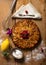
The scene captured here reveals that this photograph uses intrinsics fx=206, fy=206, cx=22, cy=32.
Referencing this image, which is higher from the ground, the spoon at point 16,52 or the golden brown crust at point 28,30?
the golden brown crust at point 28,30

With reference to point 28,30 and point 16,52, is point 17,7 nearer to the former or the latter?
point 28,30

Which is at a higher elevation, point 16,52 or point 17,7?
point 17,7

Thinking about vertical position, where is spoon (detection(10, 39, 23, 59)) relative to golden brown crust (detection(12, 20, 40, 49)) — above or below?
below

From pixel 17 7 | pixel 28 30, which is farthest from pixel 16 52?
pixel 17 7

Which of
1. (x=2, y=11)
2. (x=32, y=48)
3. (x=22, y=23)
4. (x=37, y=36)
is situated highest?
(x=2, y=11)

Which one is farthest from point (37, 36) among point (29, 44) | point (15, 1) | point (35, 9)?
point (15, 1)

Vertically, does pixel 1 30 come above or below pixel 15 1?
below

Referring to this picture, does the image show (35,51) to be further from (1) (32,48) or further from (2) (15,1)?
(2) (15,1)

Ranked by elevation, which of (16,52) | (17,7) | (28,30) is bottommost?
(16,52)
